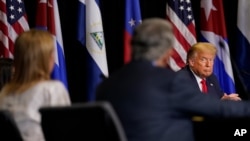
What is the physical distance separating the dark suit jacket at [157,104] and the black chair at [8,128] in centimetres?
49

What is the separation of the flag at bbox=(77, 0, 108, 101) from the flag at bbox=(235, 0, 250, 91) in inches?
62.0

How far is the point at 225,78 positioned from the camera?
6.47m

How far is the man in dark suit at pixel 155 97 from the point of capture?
2.72 m

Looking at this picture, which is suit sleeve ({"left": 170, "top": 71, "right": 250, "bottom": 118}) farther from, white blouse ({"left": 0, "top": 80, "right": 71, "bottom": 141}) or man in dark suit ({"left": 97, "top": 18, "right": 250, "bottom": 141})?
white blouse ({"left": 0, "top": 80, "right": 71, "bottom": 141})

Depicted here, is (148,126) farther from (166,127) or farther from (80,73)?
(80,73)

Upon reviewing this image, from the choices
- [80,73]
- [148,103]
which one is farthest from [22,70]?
[80,73]

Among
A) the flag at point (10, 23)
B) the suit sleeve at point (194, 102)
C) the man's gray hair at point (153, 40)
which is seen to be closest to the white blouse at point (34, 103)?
the man's gray hair at point (153, 40)

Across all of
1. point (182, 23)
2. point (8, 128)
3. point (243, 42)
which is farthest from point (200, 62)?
point (8, 128)

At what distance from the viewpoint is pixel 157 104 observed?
2729mm

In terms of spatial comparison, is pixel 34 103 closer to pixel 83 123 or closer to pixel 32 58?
pixel 32 58

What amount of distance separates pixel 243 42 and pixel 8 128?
4.52 m

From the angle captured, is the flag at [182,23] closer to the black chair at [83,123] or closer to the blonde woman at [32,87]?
the blonde woman at [32,87]

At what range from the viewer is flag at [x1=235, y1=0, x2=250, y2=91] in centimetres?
661

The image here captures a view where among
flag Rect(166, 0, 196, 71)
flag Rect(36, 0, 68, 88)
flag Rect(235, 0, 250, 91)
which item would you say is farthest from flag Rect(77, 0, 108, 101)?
flag Rect(235, 0, 250, 91)
